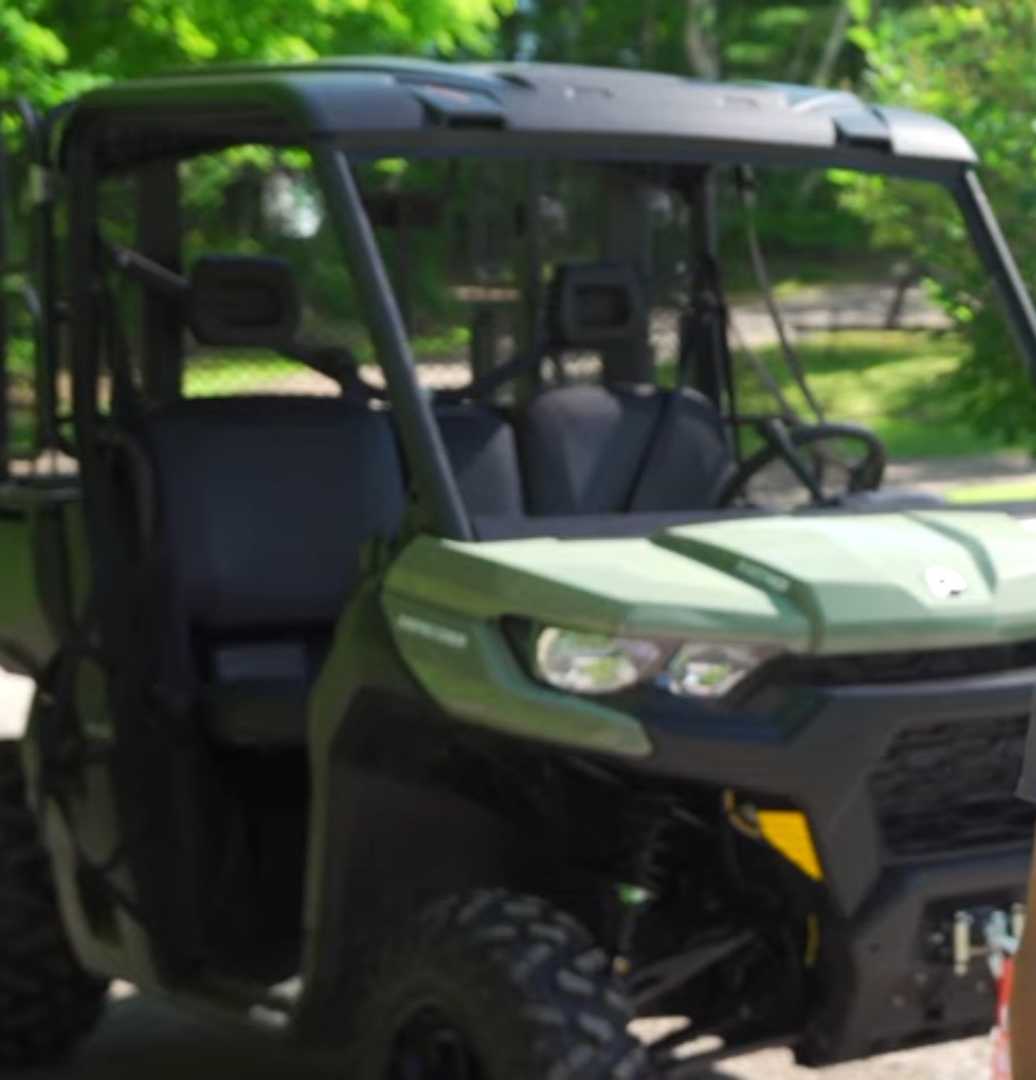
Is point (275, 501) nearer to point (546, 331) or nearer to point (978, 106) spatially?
point (546, 331)

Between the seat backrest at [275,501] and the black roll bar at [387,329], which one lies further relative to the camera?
the seat backrest at [275,501]

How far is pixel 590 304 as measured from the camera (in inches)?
211

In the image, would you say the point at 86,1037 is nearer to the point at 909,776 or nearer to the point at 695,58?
the point at 909,776

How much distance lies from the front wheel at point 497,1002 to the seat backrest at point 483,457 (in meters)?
1.07

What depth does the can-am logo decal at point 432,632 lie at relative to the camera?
442cm

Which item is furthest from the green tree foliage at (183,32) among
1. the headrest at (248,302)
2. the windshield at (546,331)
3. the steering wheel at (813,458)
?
the headrest at (248,302)

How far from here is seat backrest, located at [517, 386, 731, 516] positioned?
18.1 ft

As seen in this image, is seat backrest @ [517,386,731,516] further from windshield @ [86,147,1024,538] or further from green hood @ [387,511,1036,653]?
green hood @ [387,511,1036,653]

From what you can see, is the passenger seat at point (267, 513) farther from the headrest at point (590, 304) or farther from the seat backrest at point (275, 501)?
the headrest at point (590, 304)

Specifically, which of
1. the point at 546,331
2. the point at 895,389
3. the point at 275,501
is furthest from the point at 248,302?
the point at 895,389

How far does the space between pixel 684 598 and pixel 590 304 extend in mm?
1205

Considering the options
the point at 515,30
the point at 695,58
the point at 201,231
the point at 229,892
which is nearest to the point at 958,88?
the point at 201,231

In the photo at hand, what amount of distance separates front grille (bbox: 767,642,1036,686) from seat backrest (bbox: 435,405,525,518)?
1.12 metres

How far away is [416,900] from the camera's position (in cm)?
482
